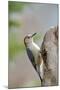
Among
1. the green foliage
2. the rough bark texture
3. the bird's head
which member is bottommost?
the rough bark texture

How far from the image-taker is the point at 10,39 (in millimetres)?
2031

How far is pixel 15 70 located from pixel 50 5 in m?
0.81

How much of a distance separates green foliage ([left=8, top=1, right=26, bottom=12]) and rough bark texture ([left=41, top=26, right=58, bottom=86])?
40 centimetres

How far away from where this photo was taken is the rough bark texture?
83.0 inches

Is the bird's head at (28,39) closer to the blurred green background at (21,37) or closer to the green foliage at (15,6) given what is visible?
the blurred green background at (21,37)

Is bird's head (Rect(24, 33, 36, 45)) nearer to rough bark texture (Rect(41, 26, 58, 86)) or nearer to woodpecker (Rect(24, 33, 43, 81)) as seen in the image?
woodpecker (Rect(24, 33, 43, 81))

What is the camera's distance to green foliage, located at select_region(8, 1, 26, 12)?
2.03 m

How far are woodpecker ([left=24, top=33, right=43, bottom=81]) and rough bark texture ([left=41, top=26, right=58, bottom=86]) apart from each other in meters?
0.05

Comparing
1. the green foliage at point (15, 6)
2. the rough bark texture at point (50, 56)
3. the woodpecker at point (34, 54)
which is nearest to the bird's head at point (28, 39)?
the woodpecker at point (34, 54)

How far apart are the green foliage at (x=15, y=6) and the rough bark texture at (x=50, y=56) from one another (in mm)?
400

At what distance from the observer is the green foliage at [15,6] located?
2.03m

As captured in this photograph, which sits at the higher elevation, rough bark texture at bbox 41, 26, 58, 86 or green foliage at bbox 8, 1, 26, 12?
green foliage at bbox 8, 1, 26, 12

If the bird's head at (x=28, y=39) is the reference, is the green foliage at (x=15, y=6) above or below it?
above

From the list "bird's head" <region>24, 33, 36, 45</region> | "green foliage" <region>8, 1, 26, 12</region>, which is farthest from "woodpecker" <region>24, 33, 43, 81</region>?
"green foliage" <region>8, 1, 26, 12</region>
